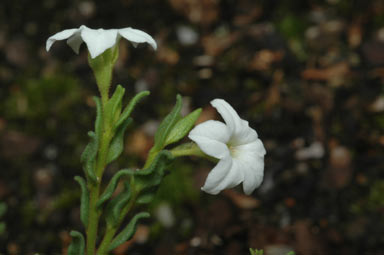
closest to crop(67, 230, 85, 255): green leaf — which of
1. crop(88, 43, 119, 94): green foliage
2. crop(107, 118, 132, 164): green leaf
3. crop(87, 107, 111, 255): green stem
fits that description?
crop(87, 107, 111, 255): green stem

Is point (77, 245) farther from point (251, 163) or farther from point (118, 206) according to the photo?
point (251, 163)

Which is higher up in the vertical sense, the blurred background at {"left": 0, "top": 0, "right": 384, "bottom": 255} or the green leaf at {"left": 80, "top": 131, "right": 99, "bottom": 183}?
the green leaf at {"left": 80, "top": 131, "right": 99, "bottom": 183}

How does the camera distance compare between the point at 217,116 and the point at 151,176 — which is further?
the point at 217,116

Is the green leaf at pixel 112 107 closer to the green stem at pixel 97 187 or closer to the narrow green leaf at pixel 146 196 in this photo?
the green stem at pixel 97 187

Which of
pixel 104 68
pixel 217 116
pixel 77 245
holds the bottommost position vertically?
pixel 217 116

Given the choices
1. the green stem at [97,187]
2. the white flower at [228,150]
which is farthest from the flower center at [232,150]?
the green stem at [97,187]

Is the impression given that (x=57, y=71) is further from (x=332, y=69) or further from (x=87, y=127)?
(x=332, y=69)

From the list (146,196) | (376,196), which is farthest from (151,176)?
(376,196)

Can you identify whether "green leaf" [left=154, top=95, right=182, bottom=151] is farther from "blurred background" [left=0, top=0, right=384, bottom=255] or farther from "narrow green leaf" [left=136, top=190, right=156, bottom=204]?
"blurred background" [left=0, top=0, right=384, bottom=255]
